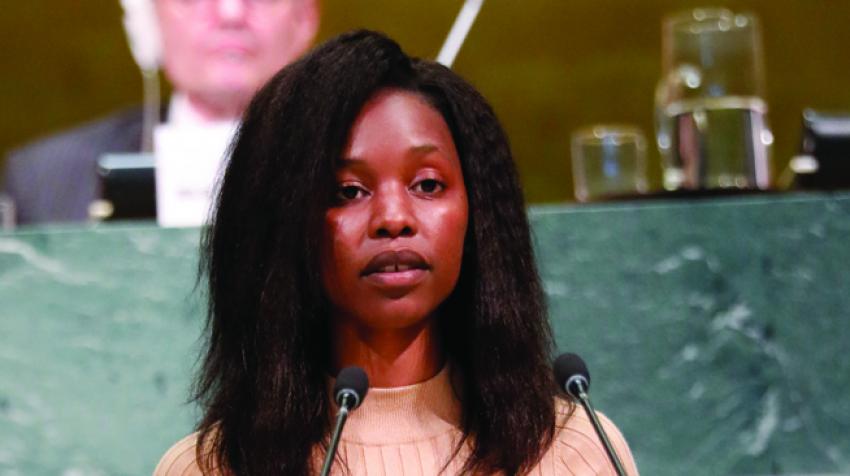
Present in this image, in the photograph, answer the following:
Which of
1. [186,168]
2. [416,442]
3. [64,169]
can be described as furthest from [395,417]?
[64,169]

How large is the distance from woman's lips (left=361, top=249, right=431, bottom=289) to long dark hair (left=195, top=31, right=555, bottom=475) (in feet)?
0.25

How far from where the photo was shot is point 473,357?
1.41m

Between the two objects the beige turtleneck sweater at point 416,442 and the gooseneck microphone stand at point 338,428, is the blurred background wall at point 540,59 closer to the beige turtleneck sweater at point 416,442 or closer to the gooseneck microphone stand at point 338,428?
the beige turtleneck sweater at point 416,442

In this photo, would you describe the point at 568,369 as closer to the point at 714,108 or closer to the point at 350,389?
the point at 350,389

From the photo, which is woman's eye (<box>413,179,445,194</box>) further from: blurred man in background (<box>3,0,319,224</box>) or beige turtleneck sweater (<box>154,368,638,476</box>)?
blurred man in background (<box>3,0,319,224</box>)

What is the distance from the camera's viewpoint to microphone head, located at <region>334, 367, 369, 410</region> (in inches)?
48.5

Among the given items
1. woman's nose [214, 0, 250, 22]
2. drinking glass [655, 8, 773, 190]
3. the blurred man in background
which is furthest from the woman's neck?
woman's nose [214, 0, 250, 22]

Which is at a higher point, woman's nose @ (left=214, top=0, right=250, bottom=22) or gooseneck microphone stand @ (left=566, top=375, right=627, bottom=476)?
woman's nose @ (left=214, top=0, right=250, bottom=22)

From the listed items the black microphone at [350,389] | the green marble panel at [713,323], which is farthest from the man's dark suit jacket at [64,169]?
the black microphone at [350,389]

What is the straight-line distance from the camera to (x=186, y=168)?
2.11m

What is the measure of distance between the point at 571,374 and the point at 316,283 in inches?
11.1

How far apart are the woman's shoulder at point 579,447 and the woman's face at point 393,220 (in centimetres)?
21

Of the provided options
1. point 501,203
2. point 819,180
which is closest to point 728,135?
point 819,180

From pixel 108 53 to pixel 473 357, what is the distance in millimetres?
3297
